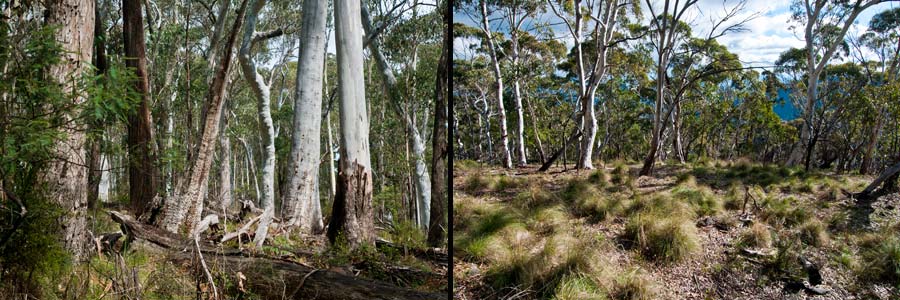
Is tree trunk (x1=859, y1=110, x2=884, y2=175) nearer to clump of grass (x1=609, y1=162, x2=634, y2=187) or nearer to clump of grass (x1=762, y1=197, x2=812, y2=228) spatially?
clump of grass (x1=762, y1=197, x2=812, y2=228)

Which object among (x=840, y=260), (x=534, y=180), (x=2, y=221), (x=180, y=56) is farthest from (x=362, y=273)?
(x=180, y=56)

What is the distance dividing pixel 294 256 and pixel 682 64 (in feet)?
10.8

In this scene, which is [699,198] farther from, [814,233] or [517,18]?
[517,18]

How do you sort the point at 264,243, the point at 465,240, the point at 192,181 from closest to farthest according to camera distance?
the point at 465,240 → the point at 264,243 → the point at 192,181

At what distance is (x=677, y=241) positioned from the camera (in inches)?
76.2

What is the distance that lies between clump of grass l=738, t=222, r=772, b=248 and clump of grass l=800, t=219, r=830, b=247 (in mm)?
122

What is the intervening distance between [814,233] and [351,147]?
2.57 m

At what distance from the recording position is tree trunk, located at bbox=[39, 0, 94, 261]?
237cm

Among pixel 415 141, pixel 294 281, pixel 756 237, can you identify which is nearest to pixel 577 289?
pixel 756 237

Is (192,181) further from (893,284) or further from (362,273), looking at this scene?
(893,284)

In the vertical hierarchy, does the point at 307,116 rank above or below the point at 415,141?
above

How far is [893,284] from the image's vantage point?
1.76m

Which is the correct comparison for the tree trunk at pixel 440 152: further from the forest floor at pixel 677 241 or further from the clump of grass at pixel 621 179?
the clump of grass at pixel 621 179

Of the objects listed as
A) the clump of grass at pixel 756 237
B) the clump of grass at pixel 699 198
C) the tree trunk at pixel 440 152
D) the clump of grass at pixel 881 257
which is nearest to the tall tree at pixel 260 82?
the tree trunk at pixel 440 152
